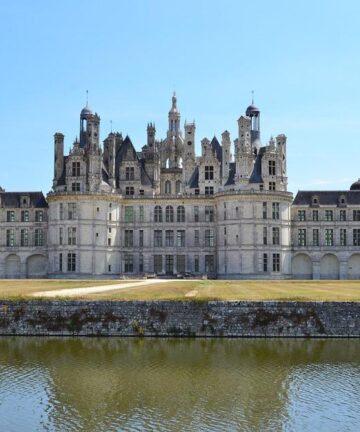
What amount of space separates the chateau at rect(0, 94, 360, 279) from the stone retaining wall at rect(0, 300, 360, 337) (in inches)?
1519

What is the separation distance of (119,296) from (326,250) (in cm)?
4558

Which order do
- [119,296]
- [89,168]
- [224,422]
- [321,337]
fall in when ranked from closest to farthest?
[224,422]
[321,337]
[119,296]
[89,168]

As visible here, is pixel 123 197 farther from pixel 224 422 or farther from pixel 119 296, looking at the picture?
pixel 224 422

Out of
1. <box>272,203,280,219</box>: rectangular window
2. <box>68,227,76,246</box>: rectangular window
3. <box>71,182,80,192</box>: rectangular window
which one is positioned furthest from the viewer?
<box>71,182,80,192</box>: rectangular window

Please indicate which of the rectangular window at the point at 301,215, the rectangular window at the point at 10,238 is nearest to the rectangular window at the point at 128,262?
the rectangular window at the point at 10,238

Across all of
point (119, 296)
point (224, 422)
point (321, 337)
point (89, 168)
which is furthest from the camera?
point (89, 168)

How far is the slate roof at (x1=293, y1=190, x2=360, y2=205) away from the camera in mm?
82000

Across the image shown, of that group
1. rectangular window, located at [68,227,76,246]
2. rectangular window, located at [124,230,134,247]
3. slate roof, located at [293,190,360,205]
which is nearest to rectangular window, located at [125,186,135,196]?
rectangular window, located at [124,230,134,247]

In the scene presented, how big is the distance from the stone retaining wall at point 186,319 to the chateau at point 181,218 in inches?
1519

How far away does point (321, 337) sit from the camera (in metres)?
36.6

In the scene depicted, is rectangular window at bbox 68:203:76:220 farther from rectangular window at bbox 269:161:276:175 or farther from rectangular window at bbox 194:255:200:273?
rectangular window at bbox 269:161:276:175

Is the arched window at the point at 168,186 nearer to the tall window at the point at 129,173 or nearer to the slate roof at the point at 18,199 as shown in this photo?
the tall window at the point at 129,173

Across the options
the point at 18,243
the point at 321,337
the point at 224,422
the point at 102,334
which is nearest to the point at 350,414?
the point at 224,422

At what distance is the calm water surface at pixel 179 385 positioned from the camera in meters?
20.4
